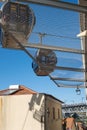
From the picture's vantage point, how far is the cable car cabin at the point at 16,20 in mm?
6320

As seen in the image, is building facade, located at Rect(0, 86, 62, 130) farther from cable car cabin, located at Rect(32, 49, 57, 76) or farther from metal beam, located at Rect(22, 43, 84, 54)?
metal beam, located at Rect(22, 43, 84, 54)

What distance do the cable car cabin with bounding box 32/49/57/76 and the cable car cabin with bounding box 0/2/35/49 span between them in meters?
1.26

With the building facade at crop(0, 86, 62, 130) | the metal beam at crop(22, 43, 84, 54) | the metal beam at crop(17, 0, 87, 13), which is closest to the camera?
the metal beam at crop(17, 0, 87, 13)

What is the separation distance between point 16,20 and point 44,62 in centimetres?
219

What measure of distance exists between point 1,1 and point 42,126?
14.6ft

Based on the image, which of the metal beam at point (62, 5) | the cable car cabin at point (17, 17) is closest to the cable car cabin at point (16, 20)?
the cable car cabin at point (17, 17)

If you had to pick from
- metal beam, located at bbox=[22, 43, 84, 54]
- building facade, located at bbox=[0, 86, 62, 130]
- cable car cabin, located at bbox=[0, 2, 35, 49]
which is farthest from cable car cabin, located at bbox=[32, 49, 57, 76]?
cable car cabin, located at bbox=[0, 2, 35, 49]

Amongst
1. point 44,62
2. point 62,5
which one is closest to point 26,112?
point 44,62

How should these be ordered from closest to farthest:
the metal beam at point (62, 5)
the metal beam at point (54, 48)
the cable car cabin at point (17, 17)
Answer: the metal beam at point (62, 5)
the cable car cabin at point (17, 17)
the metal beam at point (54, 48)

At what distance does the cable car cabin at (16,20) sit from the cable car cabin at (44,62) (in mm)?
1261

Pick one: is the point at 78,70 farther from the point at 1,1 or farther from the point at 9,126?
the point at 1,1

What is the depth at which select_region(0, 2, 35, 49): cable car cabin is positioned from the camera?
6320 millimetres

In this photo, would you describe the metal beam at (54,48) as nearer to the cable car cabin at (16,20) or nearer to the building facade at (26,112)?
the cable car cabin at (16,20)

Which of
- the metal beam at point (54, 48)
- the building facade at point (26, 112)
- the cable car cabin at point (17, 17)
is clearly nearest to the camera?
the cable car cabin at point (17, 17)
